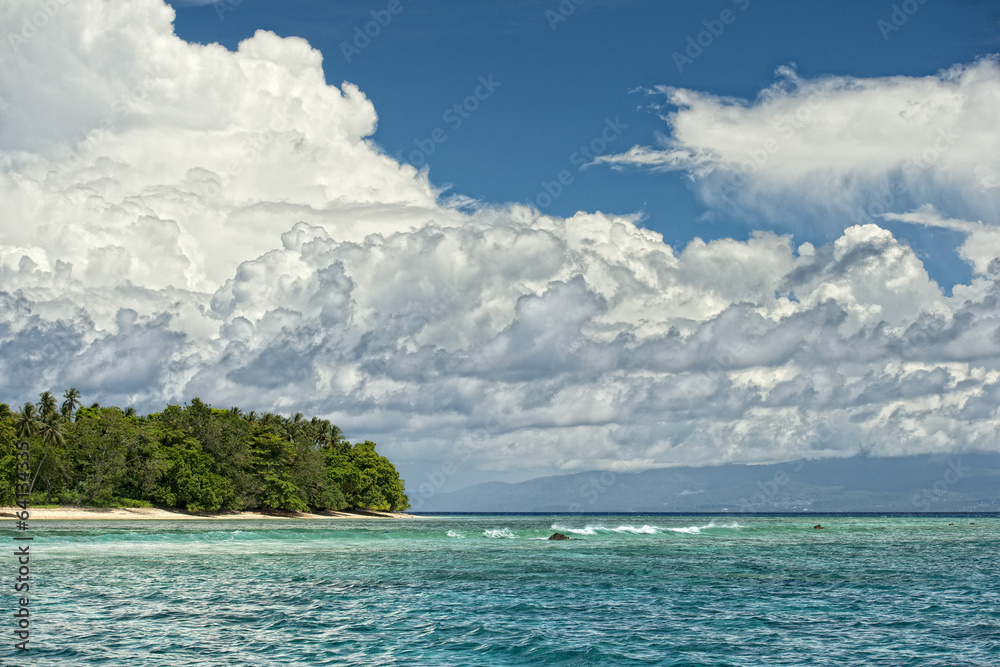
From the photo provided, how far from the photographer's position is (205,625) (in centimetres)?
2706

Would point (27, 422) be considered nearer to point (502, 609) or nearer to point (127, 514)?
→ point (127, 514)

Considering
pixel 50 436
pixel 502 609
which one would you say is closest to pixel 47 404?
pixel 50 436

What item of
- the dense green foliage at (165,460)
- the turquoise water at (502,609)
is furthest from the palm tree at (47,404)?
the turquoise water at (502,609)

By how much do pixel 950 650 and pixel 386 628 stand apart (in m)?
17.0

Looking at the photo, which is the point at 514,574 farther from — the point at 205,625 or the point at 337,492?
the point at 337,492

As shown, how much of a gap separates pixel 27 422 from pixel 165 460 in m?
21.6

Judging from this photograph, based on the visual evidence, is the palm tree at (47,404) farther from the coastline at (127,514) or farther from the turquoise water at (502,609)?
the turquoise water at (502,609)

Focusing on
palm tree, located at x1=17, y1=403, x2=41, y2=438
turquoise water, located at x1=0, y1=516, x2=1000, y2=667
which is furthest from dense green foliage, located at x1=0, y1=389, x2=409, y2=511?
turquoise water, located at x1=0, y1=516, x2=1000, y2=667

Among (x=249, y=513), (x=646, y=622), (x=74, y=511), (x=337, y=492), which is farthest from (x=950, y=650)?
(x=337, y=492)

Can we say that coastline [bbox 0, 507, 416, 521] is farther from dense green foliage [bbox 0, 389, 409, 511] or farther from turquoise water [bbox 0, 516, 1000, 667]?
turquoise water [bbox 0, 516, 1000, 667]

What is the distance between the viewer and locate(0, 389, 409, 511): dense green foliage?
114m

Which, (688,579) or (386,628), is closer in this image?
(386,628)

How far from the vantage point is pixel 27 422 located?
108 m

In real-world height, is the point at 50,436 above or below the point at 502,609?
above
